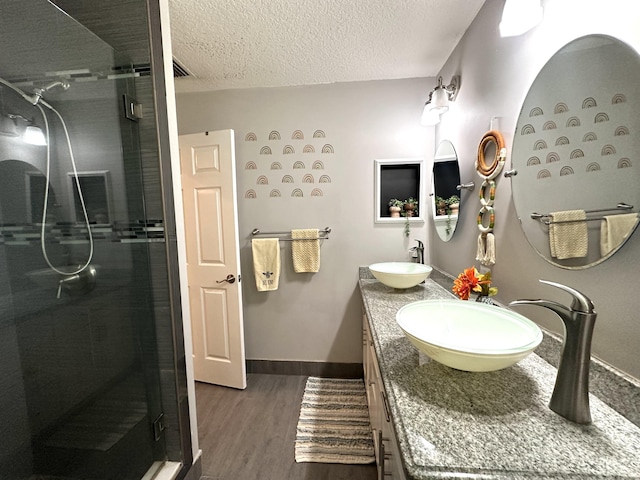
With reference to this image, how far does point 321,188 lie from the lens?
2133mm

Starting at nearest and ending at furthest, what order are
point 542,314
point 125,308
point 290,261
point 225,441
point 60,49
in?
point 542,314 < point 60,49 < point 125,308 < point 225,441 < point 290,261

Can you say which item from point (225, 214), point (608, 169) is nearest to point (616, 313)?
point (608, 169)

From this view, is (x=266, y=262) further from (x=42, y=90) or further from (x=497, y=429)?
(x=497, y=429)

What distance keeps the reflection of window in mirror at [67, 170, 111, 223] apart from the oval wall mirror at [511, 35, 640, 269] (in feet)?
5.82

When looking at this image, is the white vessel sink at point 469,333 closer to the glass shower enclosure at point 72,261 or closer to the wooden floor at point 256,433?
the wooden floor at point 256,433

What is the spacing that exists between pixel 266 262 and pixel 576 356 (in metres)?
1.90

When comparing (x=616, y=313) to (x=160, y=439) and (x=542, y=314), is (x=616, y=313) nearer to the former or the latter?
(x=542, y=314)

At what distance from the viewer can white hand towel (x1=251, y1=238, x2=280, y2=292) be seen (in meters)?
2.14

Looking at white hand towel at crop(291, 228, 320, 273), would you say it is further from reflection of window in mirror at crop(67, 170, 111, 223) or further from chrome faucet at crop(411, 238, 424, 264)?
reflection of window in mirror at crop(67, 170, 111, 223)

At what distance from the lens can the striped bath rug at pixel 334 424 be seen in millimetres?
A: 1488

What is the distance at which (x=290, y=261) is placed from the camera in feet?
7.25

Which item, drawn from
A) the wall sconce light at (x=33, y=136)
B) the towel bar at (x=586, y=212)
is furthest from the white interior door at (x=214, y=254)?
the towel bar at (x=586, y=212)

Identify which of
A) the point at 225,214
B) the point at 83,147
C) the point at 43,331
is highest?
the point at 83,147

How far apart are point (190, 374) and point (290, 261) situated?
1092 millimetres
